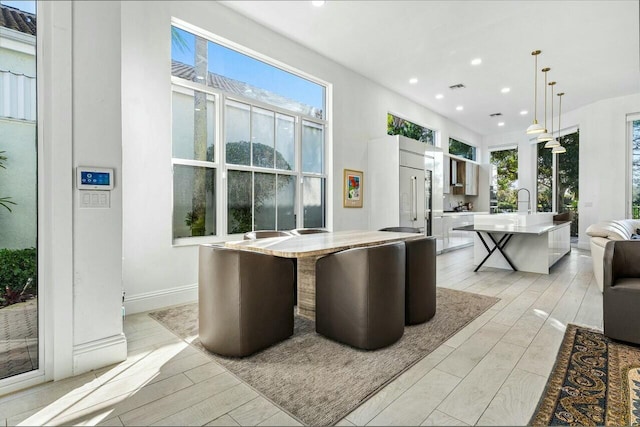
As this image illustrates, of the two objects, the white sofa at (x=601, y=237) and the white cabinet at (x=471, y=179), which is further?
the white cabinet at (x=471, y=179)

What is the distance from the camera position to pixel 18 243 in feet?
6.34

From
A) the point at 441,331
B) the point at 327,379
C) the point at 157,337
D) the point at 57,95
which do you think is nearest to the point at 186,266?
the point at 157,337

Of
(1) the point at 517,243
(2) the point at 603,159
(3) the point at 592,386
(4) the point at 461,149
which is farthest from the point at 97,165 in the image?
(4) the point at 461,149

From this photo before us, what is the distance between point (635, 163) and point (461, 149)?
12.6 feet

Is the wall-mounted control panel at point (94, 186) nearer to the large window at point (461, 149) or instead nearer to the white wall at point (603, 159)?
the large window at point (461, 149)

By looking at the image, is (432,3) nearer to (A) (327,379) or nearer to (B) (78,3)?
(B) (78,3)

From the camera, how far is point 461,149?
9664mm

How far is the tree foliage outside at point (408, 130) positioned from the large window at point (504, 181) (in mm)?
3319

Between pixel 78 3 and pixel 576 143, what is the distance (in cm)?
1007

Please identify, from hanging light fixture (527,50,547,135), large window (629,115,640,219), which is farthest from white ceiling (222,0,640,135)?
large window (629,115,640,219)

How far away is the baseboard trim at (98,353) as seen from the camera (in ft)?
6.48

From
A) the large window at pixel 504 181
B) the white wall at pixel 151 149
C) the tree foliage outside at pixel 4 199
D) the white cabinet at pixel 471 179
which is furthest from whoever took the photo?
the large window at pixel 504 181

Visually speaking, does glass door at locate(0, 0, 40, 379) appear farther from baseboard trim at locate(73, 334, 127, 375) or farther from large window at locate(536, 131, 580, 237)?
large window at locate(536, 131, 580, 237)

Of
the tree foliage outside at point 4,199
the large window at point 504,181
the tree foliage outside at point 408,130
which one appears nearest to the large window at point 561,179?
the large window at point 504,181
